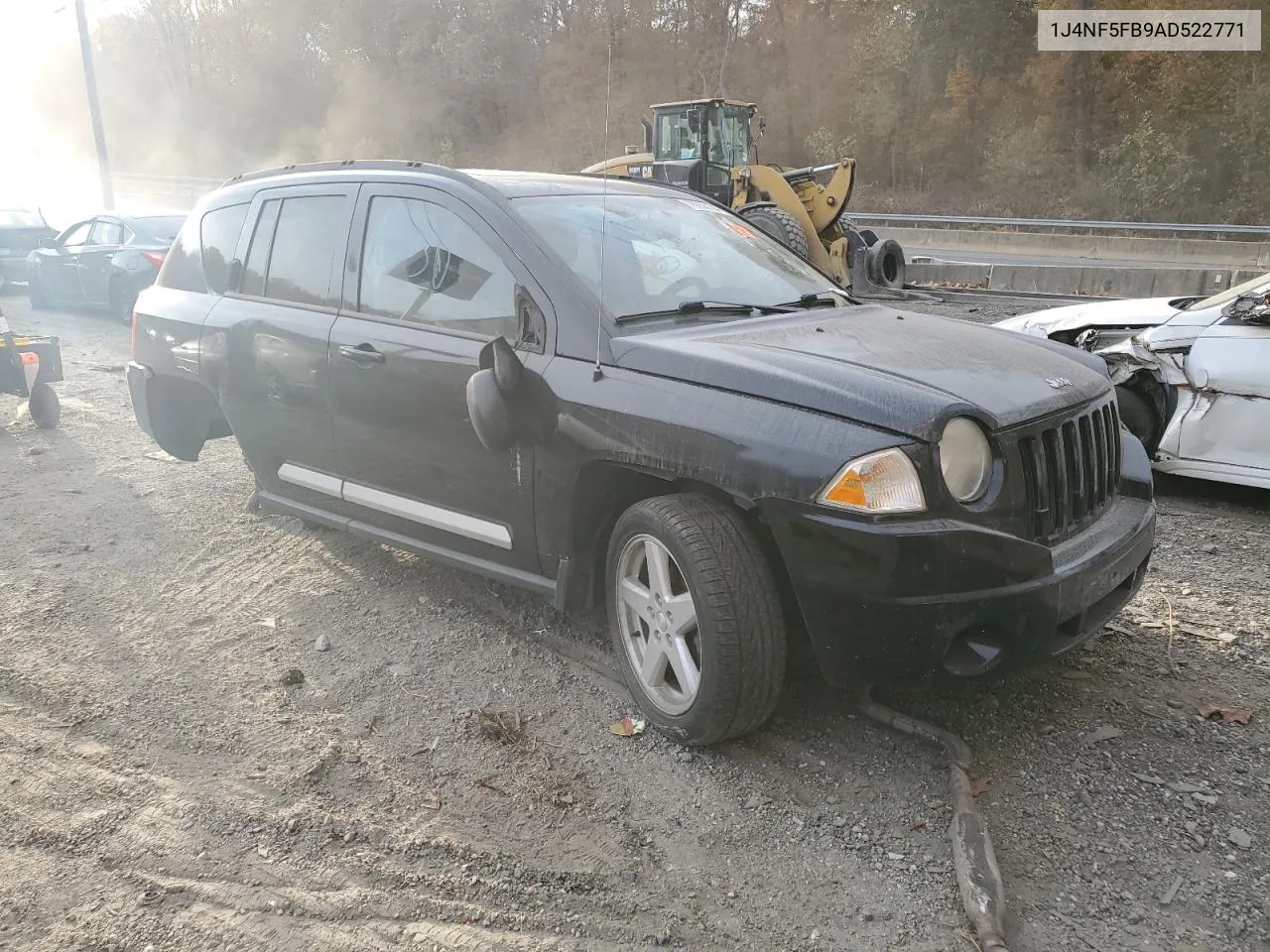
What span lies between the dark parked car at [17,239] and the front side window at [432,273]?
15119 mm

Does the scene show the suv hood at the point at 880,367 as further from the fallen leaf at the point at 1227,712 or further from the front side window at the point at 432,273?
the fallen leaf at the point at 1227,712

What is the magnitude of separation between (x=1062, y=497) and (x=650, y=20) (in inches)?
1609

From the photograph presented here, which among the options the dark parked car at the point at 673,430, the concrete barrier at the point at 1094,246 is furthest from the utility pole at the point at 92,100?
the dark parked car at the point at 673,430

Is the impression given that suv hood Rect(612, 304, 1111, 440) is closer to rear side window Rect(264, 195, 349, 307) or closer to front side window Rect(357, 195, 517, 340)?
front side window Rect(357, 195, 517, 340)

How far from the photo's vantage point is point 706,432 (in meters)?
2.96

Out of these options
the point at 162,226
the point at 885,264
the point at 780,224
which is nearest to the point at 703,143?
the point at 780,224

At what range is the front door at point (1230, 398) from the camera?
5.18 meters

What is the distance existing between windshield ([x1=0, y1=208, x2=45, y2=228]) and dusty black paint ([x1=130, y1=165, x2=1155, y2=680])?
14.6m

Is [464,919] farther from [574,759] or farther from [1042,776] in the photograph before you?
[1042,776]

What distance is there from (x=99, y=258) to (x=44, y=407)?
624cm

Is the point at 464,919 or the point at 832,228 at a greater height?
the point at 832,228

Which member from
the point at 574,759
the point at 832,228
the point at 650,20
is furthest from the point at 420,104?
the point at 574,759

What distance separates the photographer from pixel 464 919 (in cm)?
252

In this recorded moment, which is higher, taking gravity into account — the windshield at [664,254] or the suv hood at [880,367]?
the windshield at [664,254]
